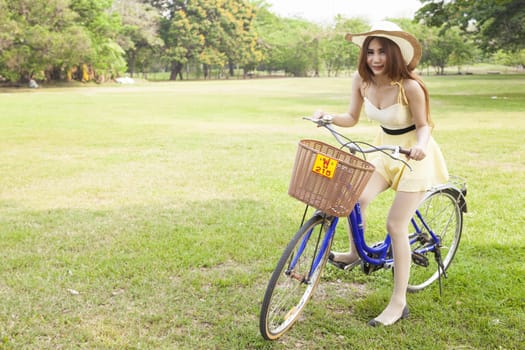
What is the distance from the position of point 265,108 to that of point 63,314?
58.0ft

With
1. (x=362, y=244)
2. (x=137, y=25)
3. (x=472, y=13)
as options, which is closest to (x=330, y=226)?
(x=362, y=244)

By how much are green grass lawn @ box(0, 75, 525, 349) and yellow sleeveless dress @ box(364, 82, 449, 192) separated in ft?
3.04

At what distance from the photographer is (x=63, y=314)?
3.49 m

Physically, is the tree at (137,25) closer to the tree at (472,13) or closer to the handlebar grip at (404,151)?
the tree at (472,13)

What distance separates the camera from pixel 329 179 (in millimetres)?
2680

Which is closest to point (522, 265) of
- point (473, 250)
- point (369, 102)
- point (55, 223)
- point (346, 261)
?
point (473, 250)

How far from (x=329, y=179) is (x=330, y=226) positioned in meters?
0.49

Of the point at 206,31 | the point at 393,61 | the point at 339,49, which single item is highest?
the point at 206,31

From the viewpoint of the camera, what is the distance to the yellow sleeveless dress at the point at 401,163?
3.08 metres

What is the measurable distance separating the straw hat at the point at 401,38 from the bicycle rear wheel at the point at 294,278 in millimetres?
1065

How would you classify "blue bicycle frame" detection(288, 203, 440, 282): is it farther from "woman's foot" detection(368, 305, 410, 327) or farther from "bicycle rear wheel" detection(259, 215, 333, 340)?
"woman's foot" detection(368, 305, 410, 327)

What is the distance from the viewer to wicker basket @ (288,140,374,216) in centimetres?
266

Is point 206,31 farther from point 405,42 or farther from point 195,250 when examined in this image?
point 405,42

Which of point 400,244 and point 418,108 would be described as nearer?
point 418,108
